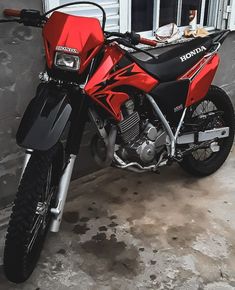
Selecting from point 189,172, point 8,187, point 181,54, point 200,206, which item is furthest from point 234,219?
point 8,187

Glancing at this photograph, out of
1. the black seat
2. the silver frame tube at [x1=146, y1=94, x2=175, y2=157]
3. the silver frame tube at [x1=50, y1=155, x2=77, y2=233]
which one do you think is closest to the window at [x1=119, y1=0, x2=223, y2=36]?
the black seat

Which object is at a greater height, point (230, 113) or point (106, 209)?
point (230, 113)

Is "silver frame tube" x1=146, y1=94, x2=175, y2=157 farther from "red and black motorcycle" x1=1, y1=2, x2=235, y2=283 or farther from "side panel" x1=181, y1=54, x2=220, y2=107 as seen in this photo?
"side panel" x1=181, y1=54, x2=220, y2=107

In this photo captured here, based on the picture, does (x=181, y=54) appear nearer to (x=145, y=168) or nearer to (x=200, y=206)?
(x=145, y=168)

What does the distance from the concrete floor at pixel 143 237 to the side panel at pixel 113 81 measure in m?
0.72

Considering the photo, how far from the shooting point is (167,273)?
2219 millimetres

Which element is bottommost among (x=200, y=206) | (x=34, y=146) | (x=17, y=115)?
(x=200, y=206)

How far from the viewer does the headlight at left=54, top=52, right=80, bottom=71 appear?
197 centimetres

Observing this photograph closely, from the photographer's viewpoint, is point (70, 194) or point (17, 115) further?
point (70, 194)

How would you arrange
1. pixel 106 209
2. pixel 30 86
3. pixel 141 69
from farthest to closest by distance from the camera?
pixel 106 209
pixel 30 86
pixel 141 69

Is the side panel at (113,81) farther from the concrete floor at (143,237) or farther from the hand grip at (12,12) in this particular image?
the concrete floor at (143,237)

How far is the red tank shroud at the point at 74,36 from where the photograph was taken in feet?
6.46

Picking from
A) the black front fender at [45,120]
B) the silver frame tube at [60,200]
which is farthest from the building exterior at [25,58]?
the silver frame tube at [60,200]

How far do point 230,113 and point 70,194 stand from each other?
1330 millimetres
